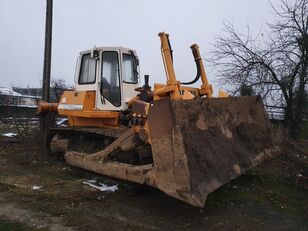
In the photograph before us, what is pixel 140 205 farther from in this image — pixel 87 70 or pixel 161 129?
pixel 87 70

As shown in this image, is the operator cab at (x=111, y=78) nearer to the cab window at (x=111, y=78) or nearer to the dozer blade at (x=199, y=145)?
the cab window at (x=111, y=78)

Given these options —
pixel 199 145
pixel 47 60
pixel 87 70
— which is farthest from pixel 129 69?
pixel 47 60

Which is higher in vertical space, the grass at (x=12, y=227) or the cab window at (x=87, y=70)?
the cab window at (x=87, y=70)

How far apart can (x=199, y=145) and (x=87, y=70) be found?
14.3 ft

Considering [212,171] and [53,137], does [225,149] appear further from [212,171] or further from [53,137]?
[53,137]

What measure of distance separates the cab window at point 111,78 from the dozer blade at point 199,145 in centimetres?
296

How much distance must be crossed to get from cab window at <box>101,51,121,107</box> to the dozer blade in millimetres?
2960

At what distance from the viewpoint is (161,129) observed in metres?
5.23

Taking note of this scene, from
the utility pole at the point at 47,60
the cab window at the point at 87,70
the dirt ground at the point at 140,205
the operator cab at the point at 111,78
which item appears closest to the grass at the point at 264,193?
the dirt ground at the point at 140,205

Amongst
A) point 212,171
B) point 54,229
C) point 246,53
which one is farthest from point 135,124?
point 246,53

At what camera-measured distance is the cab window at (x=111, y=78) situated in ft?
27.9

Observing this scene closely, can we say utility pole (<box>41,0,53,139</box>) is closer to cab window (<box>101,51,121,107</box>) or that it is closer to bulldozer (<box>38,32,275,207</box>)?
bulldozer (<box>38,32,275,207</box>)

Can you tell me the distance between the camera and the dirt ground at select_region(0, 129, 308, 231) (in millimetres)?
5070

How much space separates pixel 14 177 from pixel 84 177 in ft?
4.20
